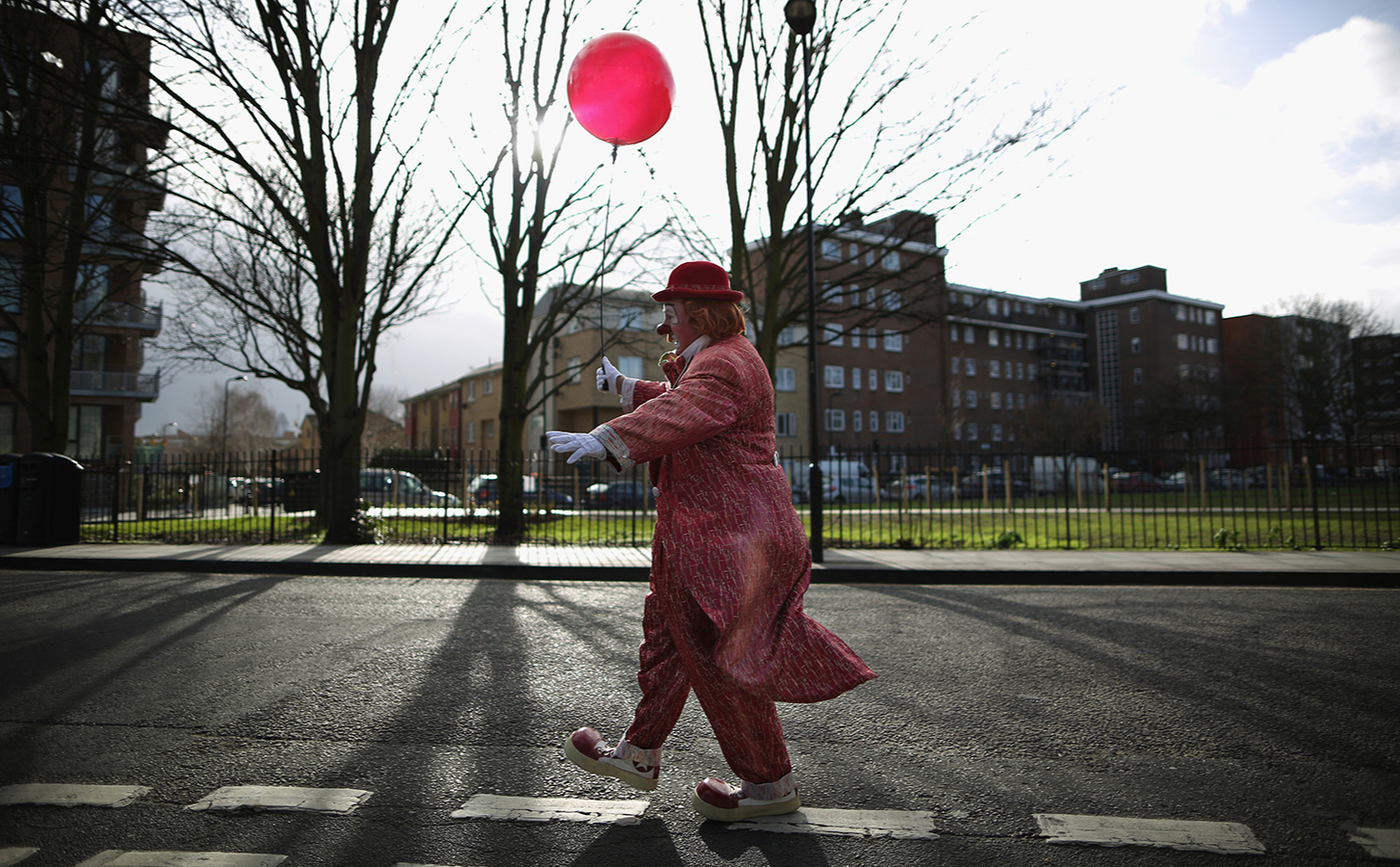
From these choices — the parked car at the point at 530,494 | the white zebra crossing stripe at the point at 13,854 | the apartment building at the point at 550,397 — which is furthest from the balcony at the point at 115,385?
the white zebra crossing stripe at the point at 13,854

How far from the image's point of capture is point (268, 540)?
13430 mm

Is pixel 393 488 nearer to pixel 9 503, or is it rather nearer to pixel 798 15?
pixel 9 503

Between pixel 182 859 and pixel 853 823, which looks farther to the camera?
pixel 853 823

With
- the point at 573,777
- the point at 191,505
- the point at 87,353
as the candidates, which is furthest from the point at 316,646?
the point at 87,353

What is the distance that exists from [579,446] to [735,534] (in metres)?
0.57

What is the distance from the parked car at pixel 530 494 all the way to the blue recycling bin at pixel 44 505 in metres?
6.63

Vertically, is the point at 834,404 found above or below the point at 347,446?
above

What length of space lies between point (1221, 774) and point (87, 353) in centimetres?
4357

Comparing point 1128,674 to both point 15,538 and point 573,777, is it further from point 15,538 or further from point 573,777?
point 15,538

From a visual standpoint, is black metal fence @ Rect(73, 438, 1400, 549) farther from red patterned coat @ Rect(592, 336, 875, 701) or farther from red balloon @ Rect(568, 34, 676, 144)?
red patterned coat @ Rect(592, 336, 875, 701)

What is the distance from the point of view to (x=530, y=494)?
17219mm

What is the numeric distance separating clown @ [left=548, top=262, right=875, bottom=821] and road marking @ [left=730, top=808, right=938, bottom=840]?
0.05 metres

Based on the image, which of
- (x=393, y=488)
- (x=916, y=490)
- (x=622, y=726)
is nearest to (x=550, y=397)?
(x=393, y=488)

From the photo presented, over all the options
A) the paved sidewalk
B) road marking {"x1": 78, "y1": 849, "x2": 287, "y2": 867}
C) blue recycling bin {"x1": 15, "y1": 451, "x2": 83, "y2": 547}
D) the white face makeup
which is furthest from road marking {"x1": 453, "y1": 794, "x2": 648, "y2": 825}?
blue recycling bin {"x1": 15, "y1": 451, "x2": 83, "y2": 547}
